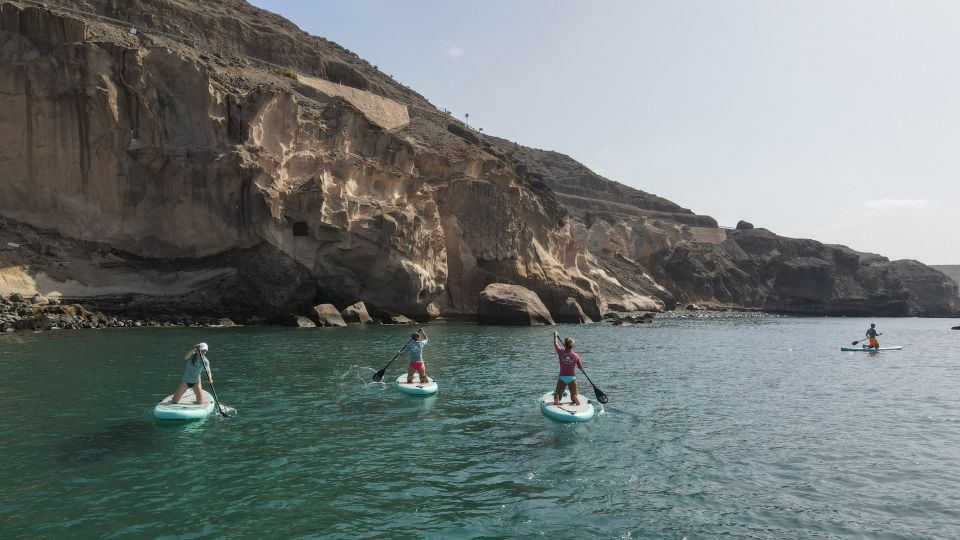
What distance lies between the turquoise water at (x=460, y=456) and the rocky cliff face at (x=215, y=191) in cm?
1748

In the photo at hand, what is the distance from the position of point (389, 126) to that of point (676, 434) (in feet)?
207

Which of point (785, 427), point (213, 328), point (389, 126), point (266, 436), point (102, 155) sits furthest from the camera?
point (389, 126)

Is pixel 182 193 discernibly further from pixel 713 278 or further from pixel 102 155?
pixel 713 278

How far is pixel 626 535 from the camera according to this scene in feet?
28.1

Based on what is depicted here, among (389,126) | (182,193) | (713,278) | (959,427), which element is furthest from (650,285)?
(959,427)

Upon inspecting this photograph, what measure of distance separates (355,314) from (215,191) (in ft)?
40.5

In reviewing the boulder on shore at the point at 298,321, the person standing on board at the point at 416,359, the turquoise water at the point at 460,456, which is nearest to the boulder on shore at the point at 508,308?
the boulder on shore at the point at 298,321

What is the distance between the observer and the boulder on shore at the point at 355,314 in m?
43.6

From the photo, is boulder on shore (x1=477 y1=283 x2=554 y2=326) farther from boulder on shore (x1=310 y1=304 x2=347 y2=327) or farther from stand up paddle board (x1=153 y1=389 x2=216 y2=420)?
stand up paddle board (x1=153 y1=389 x2=216 y2=420)

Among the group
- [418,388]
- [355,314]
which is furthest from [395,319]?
[418,388]

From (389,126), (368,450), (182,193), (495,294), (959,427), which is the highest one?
(389,126)

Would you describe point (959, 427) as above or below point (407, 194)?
below

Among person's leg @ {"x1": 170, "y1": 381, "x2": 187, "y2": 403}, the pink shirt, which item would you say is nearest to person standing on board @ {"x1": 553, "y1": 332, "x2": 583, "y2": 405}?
the pink shirt

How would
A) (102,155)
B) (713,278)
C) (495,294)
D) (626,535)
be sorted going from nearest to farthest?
(626,535) → (102,155) → (495,294) → (713,278)
